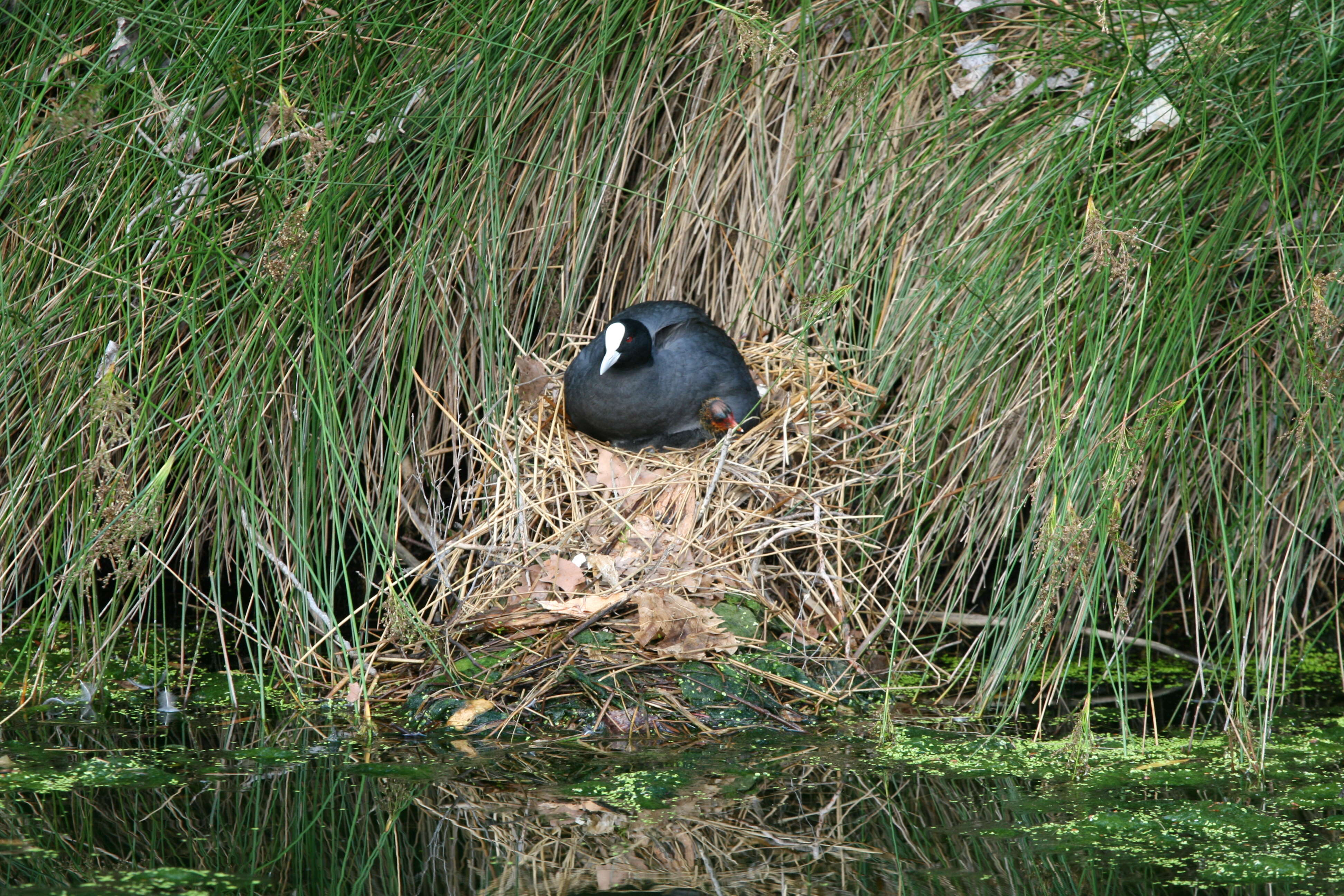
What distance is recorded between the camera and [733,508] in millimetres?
3301

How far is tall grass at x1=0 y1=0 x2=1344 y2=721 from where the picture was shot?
274cm

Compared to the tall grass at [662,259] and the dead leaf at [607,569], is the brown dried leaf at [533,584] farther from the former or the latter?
the tall grass at [662,259]

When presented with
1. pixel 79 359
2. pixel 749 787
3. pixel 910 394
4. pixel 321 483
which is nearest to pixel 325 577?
pixel 321 483

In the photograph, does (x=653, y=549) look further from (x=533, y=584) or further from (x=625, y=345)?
(x=625, y=345)

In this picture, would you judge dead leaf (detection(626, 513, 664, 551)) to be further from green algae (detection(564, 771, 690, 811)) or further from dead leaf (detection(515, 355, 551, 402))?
green algae (detection(564, 771, 690, 811))

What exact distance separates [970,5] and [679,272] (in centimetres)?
109

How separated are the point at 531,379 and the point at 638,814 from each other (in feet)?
5.30

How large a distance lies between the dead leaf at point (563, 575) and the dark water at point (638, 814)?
496mm

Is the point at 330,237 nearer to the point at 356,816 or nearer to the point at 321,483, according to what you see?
the point at 321,483

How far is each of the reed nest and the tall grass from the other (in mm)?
108

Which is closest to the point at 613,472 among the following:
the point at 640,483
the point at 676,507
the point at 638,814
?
the point at 640,483

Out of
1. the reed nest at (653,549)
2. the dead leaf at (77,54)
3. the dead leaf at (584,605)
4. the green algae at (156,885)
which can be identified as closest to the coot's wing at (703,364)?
the reed nest at (653,549)

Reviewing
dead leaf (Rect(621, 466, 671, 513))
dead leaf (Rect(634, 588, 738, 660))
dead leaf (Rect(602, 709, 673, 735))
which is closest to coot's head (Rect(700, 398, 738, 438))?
dead leaf (Rect(621, 466, 671, 513))

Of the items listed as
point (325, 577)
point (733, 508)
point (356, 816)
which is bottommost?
point (356, 816)
